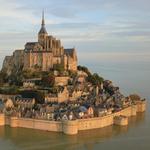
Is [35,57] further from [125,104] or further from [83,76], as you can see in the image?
[125,104]

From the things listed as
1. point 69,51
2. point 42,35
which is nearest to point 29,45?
point 42,35

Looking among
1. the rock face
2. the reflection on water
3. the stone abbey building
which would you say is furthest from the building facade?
the reflection on water

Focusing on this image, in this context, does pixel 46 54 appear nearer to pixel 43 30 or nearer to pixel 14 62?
pixel 14 62

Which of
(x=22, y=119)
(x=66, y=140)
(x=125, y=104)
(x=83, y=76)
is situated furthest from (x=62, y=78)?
(x=66, y=140)

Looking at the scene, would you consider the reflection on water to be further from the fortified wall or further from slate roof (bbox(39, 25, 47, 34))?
slate roof (bbox(39, 25, 47, 34))

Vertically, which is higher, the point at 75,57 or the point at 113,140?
the point at 75,57

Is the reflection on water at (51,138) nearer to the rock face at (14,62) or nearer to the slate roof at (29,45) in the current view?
the rock face at (14,62)

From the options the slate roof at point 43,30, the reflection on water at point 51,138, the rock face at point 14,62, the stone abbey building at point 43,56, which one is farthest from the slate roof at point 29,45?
the reflection on water at point 51,138
